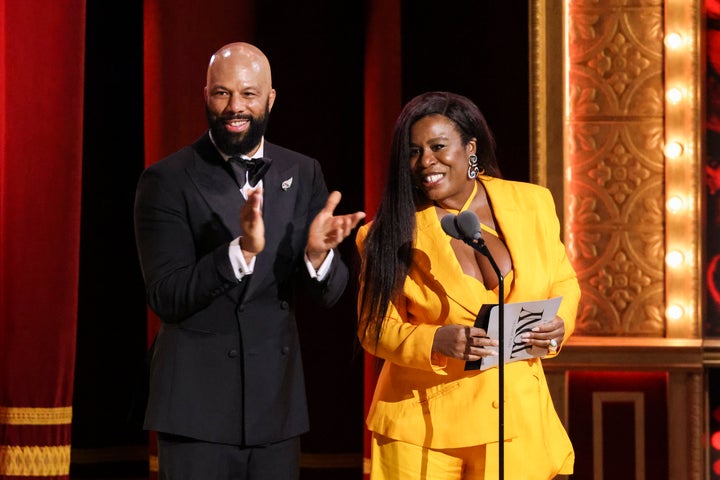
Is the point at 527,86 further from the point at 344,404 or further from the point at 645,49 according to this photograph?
the point at 344,404

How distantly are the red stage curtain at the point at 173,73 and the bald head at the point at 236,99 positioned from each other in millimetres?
1587

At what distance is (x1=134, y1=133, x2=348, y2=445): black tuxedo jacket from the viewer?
2.69 m

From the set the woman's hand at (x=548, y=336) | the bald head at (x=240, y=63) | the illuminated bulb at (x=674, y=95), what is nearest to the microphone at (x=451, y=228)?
the woman's hand at (x=548, y=336)

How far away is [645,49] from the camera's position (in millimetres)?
4227

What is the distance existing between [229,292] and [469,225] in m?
0.58

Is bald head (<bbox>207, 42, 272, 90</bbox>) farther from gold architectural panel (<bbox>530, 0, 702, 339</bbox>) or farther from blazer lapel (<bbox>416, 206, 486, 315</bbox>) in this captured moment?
gold architectural panel (<bbox>530, 0, 702, 339</bbox>)

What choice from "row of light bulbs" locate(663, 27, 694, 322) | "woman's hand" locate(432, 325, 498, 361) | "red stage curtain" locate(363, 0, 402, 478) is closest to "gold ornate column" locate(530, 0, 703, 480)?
"row of light bulbs" locate(663, 27, 694, 322)

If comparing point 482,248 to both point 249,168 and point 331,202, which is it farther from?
point 249,168

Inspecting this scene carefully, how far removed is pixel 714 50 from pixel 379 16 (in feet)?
4.13

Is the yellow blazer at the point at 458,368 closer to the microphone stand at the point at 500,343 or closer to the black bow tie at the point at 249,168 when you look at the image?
the microphone stand at the point at 500,343

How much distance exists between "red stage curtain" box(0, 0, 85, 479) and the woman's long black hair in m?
1.58

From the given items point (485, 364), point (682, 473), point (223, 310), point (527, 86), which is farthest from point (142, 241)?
point (682, 473)

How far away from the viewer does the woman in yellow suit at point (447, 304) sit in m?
2.87

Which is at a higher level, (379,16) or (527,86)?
(379,16)
